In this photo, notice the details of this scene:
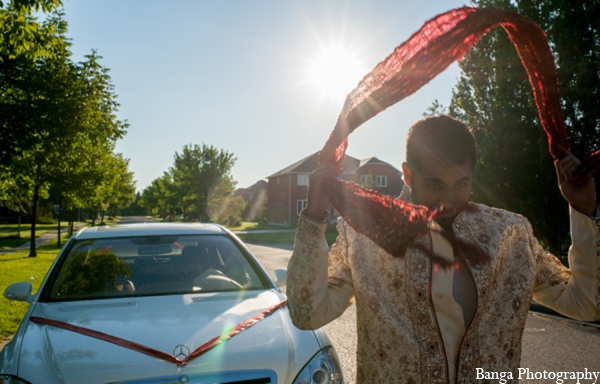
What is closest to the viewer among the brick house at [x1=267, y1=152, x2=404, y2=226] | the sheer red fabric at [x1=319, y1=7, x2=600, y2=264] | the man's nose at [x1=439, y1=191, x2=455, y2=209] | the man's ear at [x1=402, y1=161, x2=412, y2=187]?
the sheer red fabric at [x1=319, y1=7, x2=600, y2=264]

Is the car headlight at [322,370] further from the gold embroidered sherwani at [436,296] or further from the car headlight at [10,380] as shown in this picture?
the car headlight at [10,380]

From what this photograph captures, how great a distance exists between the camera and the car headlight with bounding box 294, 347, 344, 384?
282 cm

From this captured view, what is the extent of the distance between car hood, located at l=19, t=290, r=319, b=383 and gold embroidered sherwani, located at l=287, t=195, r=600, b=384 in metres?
1.19

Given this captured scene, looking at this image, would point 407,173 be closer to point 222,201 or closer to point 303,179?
point 222,201

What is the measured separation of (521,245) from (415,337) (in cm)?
51

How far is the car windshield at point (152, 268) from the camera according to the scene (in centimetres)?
389

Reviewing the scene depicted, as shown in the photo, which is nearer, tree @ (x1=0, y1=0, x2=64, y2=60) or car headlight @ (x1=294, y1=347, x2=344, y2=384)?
car headlight @ (x1=294, y1=347, x2=344, y2=384)

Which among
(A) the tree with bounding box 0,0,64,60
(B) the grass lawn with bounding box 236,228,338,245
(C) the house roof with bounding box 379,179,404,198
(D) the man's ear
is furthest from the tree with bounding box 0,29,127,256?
(C) the house roof with bounding box 379,179,404,198

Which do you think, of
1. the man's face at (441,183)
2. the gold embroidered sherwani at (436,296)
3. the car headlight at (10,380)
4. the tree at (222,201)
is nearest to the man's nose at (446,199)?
the man's face at (441,183)

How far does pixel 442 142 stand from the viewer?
64.7 inches

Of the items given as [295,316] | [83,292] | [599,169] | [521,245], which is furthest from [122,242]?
[599,169]

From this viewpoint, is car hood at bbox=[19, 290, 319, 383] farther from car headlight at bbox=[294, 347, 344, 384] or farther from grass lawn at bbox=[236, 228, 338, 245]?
grass lawn at bbox=[236, 228, 338, 245]

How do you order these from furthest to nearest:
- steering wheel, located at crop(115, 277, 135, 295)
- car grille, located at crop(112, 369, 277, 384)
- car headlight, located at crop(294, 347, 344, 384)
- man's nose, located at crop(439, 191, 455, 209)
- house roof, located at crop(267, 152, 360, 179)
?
1. house roof, located at crop(267, 152, 360, 179)
2. steering wheel, located at crop(115, 277, 135, 295)
3. car headlight, located at crop(294, 347, 344, 384)
4. car grille, located at crop(112, 369, 277, 384)
5. man's nose, located at crop(439, 191, 455, 209)

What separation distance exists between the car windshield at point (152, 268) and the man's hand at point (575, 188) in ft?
9.52
